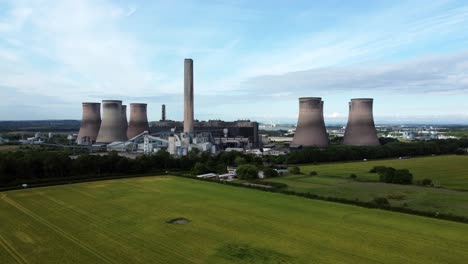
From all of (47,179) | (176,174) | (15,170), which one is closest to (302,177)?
(176,174)

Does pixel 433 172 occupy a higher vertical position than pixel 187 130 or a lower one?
lower

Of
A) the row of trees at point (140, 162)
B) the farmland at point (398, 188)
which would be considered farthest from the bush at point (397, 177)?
the row of trees at point (140, 162)

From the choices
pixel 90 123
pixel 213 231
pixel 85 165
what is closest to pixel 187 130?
pixel 90 123

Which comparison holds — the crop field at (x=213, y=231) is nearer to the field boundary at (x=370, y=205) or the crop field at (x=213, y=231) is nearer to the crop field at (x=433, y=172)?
the field boundary at (x=370, y=205)

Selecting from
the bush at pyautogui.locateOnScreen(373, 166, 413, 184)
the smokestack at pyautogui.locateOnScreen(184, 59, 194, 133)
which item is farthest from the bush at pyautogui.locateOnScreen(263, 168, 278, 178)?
the smokestack at pyautogui.locateOnScreen(184, 59, 194, 133)

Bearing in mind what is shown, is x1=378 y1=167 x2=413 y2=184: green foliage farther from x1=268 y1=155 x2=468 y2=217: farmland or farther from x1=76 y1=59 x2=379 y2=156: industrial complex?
x1=76 y1=59 x2=379 y2=156: industrial complex

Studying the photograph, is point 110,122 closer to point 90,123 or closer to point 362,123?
point 90,123
